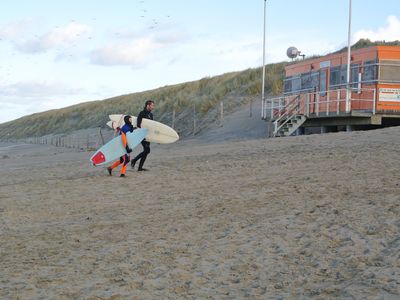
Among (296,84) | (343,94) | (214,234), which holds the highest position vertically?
(296,84)

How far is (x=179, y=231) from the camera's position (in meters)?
7.85

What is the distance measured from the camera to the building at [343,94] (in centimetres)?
2170

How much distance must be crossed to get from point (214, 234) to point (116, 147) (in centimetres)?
720

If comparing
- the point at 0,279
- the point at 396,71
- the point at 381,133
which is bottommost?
the point at 0,279

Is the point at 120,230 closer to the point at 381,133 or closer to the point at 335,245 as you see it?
the point at 335,245

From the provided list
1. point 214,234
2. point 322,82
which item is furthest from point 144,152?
point 322,82

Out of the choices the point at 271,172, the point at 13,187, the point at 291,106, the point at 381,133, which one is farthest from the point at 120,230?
the point at 291,106

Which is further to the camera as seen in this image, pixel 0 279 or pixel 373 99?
pixel 373 99

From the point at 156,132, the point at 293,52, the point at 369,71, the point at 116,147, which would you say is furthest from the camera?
the point at 293,52

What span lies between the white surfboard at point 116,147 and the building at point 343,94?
1018cm

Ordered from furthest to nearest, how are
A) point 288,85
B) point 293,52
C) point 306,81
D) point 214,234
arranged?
1. point 293,52
2. point 288,85
3. point 306,81
4. point 214,234

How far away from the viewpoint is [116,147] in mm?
14398

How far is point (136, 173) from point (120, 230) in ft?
19.6

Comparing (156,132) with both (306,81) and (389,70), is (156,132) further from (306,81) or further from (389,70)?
(306,81)
